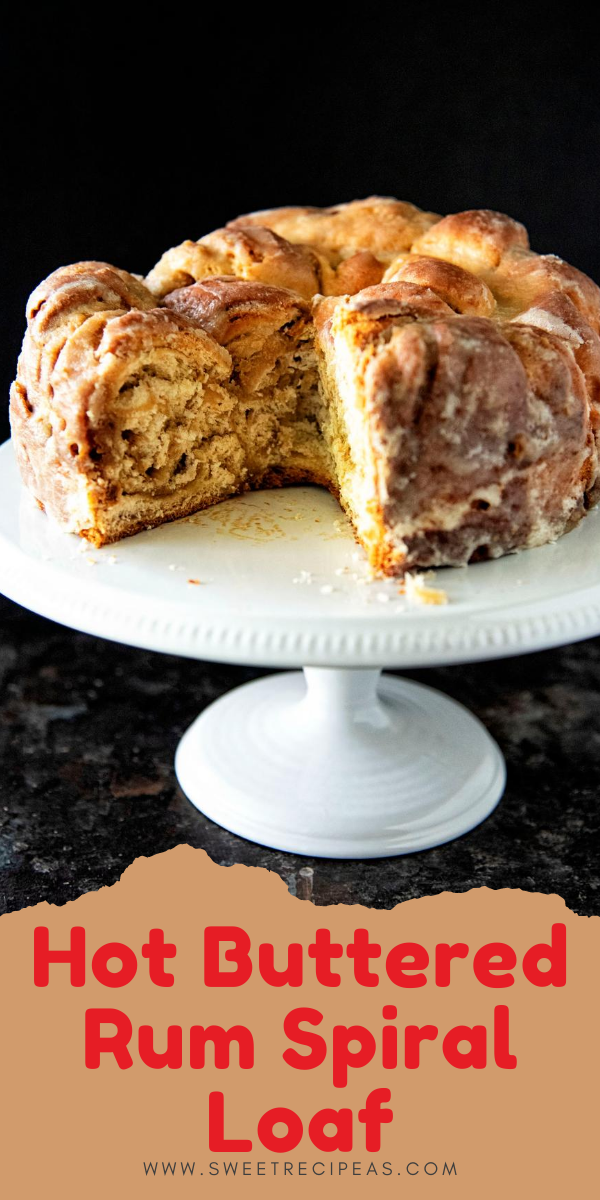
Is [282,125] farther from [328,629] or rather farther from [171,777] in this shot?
[328,629]

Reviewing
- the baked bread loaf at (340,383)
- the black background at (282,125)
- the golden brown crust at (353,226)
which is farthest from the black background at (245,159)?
the baked bread loaf at (340,383)

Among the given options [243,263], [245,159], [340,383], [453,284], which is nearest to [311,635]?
[340,383]

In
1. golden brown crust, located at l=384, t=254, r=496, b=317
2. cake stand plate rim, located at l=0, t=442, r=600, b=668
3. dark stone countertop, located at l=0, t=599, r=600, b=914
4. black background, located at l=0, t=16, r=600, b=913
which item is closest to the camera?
cake stand plate rim, located at l=0, t=442, r=600, b=668

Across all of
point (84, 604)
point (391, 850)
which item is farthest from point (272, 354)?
point (391, 850)

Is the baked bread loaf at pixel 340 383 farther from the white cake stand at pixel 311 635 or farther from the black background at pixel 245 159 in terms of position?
the black background at pixel 245 159

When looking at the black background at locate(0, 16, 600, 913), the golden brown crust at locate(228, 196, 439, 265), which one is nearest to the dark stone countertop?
the black background at locate(0, 16, 600, 913)

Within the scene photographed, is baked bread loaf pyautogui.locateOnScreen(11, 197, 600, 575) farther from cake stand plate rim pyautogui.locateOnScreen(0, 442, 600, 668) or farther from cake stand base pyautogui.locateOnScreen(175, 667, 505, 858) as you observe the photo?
cake stand base pyautogui.locateOnScreen(175, 667, 505, 858)
